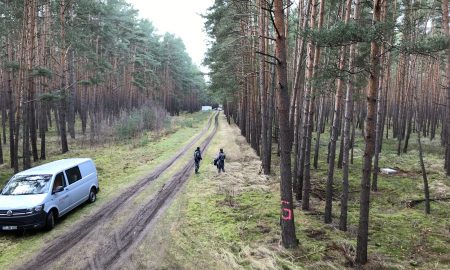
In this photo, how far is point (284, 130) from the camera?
8.69m

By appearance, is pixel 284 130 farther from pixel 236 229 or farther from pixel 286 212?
pixel 236 229

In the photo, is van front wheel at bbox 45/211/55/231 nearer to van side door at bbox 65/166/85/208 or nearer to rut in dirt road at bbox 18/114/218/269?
rut in dirt road at bbox 18/114/218/269

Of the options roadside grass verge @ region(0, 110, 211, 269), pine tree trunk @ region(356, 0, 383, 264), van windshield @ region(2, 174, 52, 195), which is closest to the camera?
pine tree trunk @ region(356, 0, 383, 264)

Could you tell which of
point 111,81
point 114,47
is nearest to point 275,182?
point 114,47

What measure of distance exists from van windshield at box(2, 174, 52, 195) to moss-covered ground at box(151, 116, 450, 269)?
406 cm

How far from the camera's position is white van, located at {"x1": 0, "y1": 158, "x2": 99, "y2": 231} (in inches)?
392

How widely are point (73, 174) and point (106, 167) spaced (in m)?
7.98

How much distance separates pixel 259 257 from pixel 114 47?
4390cm

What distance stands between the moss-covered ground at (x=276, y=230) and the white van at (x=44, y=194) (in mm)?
3420

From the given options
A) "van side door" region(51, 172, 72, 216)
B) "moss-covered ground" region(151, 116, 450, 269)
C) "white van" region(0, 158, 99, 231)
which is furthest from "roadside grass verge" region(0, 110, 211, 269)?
"moss-covered ground" region(151, 116, 450, 269)

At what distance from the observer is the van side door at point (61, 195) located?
1108 cm

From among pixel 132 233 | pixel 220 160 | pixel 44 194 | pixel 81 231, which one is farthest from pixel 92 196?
pixel 220 160

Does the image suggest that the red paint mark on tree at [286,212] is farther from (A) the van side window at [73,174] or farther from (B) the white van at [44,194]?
(A) the van side window at [73,174]

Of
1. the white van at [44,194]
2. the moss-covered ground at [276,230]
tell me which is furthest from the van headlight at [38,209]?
the moss-covered ground at [276,230]
